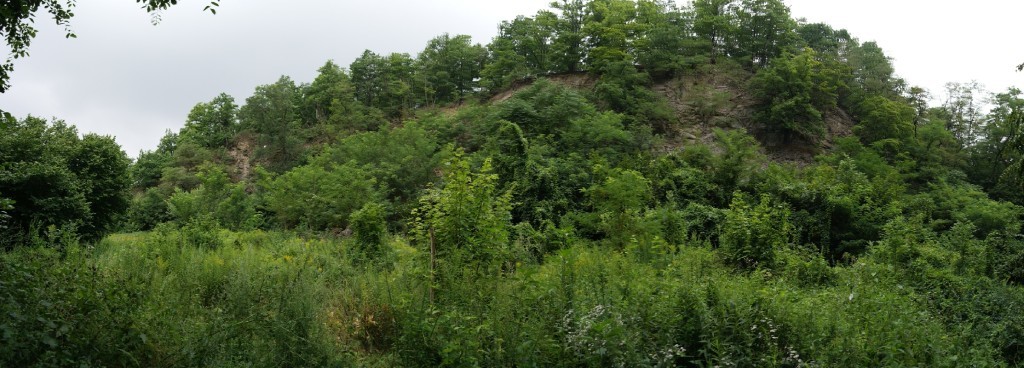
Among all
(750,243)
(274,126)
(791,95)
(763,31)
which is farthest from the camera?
(274,126)

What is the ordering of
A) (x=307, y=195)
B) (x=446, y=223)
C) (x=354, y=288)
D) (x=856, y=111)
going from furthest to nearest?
1. (x=856, y=111)
2. (x=307, y=195)
3. (x=354, y=288)
4. (x=446, y=223)

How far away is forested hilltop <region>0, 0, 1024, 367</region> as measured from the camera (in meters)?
7.13

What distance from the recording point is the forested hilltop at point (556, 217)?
7133mm

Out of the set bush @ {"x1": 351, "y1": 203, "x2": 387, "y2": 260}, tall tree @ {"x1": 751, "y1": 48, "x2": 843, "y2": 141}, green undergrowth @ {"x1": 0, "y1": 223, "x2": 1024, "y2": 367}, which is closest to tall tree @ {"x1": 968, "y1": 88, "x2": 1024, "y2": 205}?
tall tree @ {"x1": 751, "y1": 48, "x2": 843, "y2": 141}

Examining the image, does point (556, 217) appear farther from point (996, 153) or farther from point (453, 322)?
point (996, 153)

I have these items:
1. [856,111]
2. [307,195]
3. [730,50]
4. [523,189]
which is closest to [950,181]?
[856,111]

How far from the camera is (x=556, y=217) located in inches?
909

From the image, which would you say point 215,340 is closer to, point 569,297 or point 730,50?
point 569,297

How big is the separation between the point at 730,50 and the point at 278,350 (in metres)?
43.7

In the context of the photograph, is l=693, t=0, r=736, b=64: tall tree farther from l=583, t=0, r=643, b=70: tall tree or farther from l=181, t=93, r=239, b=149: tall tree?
l=181, t=93, r=239, b=149: tall tree

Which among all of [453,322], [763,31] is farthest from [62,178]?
[763,31]

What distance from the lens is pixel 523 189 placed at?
77.2ft

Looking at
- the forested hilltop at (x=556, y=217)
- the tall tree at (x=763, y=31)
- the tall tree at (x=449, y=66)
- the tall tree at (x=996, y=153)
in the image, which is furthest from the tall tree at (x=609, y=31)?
the tall tree at (x=996, y=153)

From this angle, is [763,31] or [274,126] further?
[274,126]
